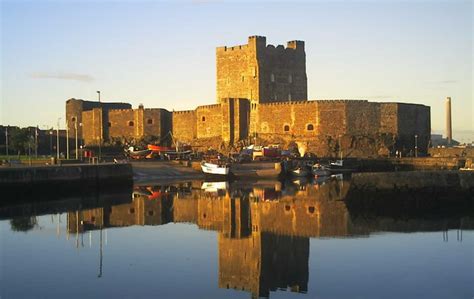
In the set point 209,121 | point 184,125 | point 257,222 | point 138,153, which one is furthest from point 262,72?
point 257,222

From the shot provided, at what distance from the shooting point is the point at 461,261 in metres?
11.9

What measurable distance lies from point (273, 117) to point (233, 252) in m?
36.3

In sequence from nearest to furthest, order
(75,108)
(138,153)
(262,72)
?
(138,153) → (262,72) → (75,108)

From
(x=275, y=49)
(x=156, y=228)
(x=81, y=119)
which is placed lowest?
(x=156, y=228)

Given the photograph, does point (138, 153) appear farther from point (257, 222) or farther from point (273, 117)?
point (257, 222)

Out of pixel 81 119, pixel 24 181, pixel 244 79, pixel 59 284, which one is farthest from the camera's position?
pixel 81 119

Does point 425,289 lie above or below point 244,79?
below

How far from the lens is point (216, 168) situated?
38656mm

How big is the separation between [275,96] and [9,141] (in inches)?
832

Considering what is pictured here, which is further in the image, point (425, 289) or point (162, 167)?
point (162, 167)

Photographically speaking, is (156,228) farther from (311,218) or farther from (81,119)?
(81,119)

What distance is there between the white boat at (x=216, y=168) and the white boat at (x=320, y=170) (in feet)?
20.5

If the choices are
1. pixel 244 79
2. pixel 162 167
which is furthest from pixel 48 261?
pixel 244 79

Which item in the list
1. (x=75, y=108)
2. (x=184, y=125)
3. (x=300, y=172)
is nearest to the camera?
(x=300, y=172)
